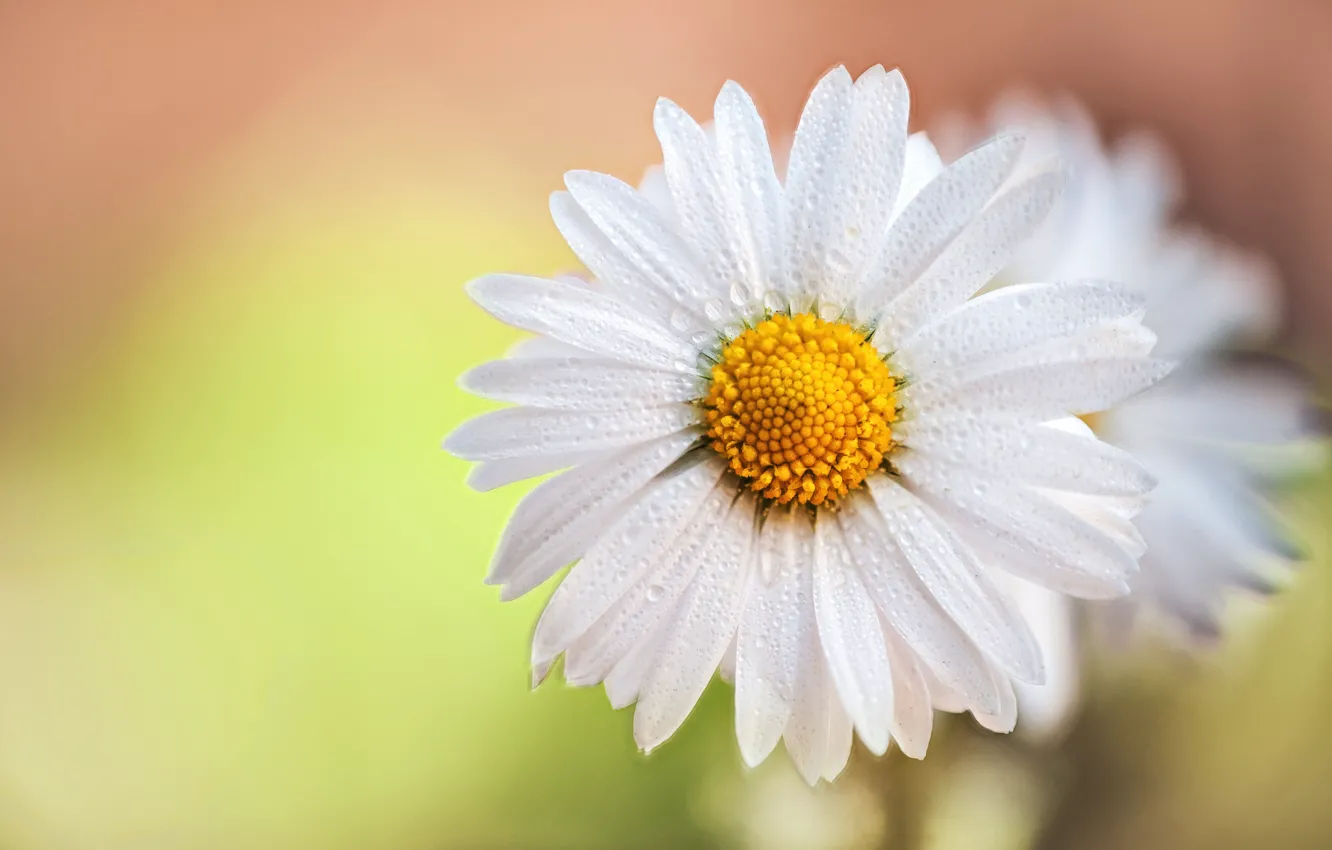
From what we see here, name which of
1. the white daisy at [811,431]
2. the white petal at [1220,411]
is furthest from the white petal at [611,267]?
the white petal at [1220,411]

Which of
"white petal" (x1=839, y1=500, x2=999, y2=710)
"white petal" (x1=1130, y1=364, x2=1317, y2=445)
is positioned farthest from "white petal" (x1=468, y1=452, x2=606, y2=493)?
"white petal" (x1=1130, y1=364, x2=1317, y2=445)

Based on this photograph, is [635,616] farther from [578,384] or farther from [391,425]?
[391,425]

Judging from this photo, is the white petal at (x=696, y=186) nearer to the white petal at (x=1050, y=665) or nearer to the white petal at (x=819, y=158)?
the white petal at (x=819, y=158)

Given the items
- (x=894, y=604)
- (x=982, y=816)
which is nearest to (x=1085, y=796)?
(x=982, y=816)

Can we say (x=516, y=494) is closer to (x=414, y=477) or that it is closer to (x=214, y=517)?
(x=414, y=477)

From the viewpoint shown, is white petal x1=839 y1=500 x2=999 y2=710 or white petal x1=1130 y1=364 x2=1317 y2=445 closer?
white petal x1=839 y1=500 x2=999 y2=710

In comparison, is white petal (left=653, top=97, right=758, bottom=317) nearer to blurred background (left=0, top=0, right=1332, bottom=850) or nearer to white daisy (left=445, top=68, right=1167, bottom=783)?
white daisy (left=445, top=68, right=1167, bottom=783)

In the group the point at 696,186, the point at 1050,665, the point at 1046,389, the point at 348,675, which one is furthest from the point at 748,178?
the point at 348,675
